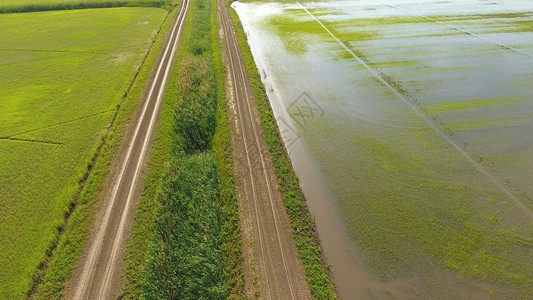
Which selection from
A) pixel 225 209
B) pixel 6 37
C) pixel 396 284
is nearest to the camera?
pixel 396 284

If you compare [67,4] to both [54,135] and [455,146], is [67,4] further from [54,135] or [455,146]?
[455,146]

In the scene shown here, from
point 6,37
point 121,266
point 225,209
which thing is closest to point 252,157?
point 225,209

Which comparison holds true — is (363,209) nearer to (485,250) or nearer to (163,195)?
(485,250)

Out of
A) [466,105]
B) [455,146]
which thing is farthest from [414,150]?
[466,105]

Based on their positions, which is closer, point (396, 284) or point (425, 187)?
point (396, 284)

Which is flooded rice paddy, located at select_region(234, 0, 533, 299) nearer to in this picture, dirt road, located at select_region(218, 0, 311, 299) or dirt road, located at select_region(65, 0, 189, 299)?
dirt road, located at select_region(218, 0, 311, 299)
